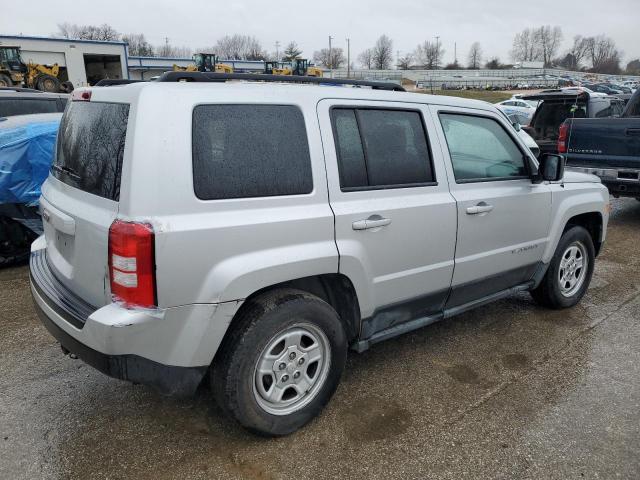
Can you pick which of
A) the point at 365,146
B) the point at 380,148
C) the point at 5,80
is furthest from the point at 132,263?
the point at 5,80

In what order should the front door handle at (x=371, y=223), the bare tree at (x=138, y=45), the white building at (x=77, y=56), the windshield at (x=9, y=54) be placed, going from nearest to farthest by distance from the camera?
the front door handle at (x=371, y=223), the windshield at (x=9, y=54), the white building at (x=77, y=56), the bare tree at (x=138, y=45)

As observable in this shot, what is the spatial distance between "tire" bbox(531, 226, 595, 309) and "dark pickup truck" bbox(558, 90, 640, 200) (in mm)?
3359

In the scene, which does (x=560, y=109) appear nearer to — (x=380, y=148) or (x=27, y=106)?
(x=380, y=148)

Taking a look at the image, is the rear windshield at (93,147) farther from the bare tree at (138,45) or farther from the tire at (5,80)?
the bare tree at (138,45)

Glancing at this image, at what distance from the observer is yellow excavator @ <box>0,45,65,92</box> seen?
31094 mm

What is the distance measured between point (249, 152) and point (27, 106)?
6.28m

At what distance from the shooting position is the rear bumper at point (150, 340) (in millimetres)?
2281

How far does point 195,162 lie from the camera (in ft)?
7.72

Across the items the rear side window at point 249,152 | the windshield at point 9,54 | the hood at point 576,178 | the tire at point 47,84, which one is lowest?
the hood at point 576,178

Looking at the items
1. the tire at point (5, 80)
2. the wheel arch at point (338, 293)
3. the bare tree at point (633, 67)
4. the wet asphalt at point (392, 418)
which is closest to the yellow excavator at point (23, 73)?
the tire at point (5, 80)

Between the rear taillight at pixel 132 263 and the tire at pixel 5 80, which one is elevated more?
the tire at pixel 5 80

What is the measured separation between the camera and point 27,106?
287 inches

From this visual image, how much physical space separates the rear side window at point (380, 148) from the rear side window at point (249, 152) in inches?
10.7

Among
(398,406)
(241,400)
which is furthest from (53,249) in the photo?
(398,406)
